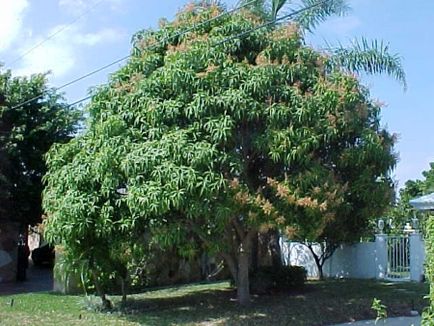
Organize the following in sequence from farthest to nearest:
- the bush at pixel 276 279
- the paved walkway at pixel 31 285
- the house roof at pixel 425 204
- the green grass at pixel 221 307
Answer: the house roof at pixel 425 204, the paved walkway at pixel 31 285, the bush at pixel 276 279, the green grass at pixel 221 307

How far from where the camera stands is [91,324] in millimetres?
11305

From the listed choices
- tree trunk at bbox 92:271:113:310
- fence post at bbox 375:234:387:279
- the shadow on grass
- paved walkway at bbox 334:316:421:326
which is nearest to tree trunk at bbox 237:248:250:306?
the shadow on grass

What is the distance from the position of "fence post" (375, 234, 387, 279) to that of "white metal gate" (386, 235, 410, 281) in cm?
11

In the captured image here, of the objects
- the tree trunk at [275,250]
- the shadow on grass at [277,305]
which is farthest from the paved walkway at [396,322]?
the tree trunk at [275,250]

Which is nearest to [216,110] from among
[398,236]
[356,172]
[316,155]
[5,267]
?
[316,155]

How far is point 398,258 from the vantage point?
17656mm

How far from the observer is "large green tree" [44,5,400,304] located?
1059cm

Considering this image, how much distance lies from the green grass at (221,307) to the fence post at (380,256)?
1651 mm

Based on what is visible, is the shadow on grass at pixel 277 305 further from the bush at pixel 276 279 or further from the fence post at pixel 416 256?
the fence post at pixel 416 256

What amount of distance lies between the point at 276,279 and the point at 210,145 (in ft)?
18.4

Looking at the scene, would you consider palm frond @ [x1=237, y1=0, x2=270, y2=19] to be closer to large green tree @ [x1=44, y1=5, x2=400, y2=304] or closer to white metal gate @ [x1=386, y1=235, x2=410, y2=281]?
large green tree @ [x1=44, y1=5, x2=400, y2=304]

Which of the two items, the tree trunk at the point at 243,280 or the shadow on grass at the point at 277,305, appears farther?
the tree trunk at the point at 243,280

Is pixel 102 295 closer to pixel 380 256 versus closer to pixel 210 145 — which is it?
pixel 210 145

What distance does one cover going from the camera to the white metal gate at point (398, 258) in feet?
57.1
